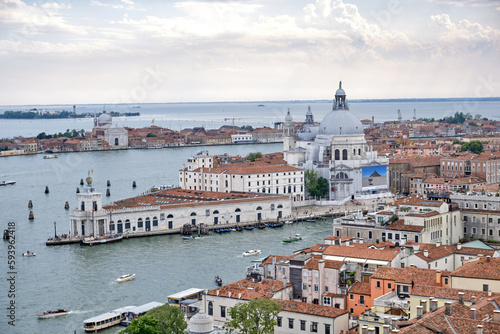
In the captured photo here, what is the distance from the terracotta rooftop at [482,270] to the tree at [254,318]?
315cm

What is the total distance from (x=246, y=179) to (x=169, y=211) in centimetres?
636

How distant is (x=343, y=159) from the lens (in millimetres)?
37562

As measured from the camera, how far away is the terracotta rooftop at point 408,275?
12.6 m

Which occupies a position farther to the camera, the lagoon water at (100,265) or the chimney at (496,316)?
the lagoon water at (100,265)

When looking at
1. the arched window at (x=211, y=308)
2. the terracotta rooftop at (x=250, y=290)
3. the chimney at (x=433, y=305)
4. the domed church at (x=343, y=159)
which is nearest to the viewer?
the chimney at (x=433, y=305)

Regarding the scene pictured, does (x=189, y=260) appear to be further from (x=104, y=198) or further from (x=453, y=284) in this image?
(x=104, y=198)

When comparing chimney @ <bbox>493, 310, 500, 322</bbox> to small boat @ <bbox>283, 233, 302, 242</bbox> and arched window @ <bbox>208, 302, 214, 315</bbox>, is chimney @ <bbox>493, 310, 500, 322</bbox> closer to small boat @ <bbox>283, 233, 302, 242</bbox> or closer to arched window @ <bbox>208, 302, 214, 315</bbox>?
arched window @ <bbox>208, 302, 214, 315</bbox>

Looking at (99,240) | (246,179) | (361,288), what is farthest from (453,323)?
(246,179)

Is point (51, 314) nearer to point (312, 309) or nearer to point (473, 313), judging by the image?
point (312, 309)

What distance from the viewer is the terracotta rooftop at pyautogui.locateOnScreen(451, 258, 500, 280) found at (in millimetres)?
12445

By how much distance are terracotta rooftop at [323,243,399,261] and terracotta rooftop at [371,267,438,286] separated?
1.05 m

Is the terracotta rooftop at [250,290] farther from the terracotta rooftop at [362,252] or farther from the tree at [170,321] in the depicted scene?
the tree at [170,321]

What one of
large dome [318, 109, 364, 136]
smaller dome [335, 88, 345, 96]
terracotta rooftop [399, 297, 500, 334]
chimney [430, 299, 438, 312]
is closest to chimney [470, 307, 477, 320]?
terracotta rooftop [399, 297, 500, 334]

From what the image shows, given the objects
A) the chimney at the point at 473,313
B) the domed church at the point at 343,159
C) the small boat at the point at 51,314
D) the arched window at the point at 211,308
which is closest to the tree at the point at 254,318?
the arched window at the point at 211,308
